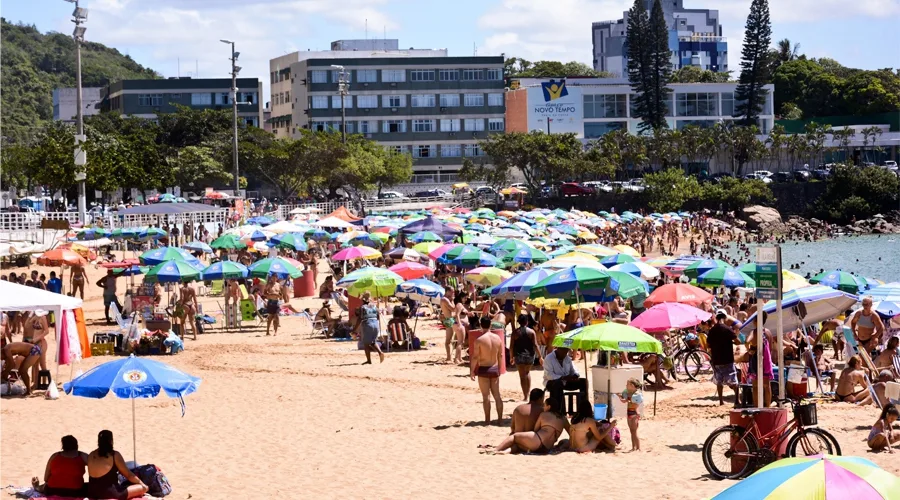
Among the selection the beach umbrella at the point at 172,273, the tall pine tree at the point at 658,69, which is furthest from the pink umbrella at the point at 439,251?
the tall pine tree at the point at 658,69

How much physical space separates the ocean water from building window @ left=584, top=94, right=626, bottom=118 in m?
21.1

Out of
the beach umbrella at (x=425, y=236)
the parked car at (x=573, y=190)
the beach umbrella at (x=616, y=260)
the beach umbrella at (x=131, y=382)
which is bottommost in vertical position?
the beach umbrella at (x=131, y=382)

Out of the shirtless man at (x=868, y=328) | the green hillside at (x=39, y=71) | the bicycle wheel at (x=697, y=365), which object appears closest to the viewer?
the shirtless man at (x=868, y=328)

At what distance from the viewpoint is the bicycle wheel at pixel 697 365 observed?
612 inches

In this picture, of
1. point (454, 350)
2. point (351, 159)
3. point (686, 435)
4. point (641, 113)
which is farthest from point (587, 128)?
point (686, 435)

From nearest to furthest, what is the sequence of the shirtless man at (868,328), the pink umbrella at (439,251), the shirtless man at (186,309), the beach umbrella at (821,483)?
the beach umbrella at (821,483) < the shirtless man at (868,328) < the shirtless man at (186,309) < the pink umbrella at (439,251)

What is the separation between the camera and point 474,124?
79.7 m

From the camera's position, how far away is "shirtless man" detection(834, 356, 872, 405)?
13.1 meters

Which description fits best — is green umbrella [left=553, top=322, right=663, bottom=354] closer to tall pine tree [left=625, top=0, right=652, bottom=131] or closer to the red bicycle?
the red bicycle

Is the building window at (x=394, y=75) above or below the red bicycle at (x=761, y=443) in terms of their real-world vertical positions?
above

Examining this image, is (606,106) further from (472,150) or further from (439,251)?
(439,251)

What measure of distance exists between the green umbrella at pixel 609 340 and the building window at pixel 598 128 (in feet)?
232

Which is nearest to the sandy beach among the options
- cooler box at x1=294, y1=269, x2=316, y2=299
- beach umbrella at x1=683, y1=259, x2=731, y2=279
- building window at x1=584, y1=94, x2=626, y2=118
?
beach umbrella at x1=683, y1=259, x2=731, y2=279

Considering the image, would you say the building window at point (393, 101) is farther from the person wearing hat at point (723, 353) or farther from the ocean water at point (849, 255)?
the person wearing hat at point (723, 353)
